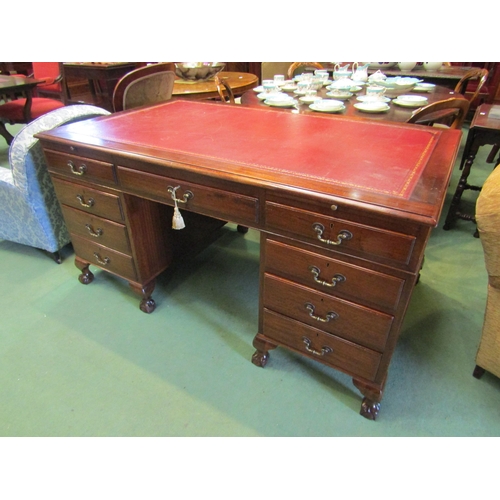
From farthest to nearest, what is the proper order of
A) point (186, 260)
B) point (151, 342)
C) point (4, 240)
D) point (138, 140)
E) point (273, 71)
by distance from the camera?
1. point (273, 71)
2. point (4, 240)
3. point (186, 260)
4. point (151, 342)
5. point (138, 140)

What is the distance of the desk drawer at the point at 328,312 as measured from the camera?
1.06 metres

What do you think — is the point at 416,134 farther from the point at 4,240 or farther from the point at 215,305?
the point at 4,240

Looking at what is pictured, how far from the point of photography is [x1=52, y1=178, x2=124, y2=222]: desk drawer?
1426 mm

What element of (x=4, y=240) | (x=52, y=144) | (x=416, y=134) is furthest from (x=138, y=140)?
Result: (x=4, y=240)

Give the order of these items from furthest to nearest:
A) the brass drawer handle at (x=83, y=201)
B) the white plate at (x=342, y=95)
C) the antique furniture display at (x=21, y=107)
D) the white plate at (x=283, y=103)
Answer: the antique furniture display at (x=21, y=107), the white plate at (x=342, y=95), the white plate at (x=283, y=103), the brass drawer handle at (x=83, y=201)

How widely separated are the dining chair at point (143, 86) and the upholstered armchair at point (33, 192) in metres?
0.27

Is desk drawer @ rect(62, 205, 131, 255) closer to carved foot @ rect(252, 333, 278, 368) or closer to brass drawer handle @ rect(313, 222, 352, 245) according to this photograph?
carved foot @ rect(252, 333, 278, 368)

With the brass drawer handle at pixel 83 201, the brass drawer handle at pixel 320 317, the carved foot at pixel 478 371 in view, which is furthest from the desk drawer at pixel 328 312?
the brass drawer handle at pixel 83 201

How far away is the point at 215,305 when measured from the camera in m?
1.76

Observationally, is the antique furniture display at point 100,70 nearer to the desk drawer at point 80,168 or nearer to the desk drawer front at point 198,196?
the desk drawer at point 80,168

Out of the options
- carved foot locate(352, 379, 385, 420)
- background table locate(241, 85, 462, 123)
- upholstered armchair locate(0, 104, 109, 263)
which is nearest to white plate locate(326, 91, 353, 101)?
background table locate(241, 85, 462, 123)

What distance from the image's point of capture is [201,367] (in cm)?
145

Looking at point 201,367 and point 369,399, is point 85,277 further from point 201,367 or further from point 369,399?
point 369,399

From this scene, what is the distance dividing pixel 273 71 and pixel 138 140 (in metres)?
4.41
